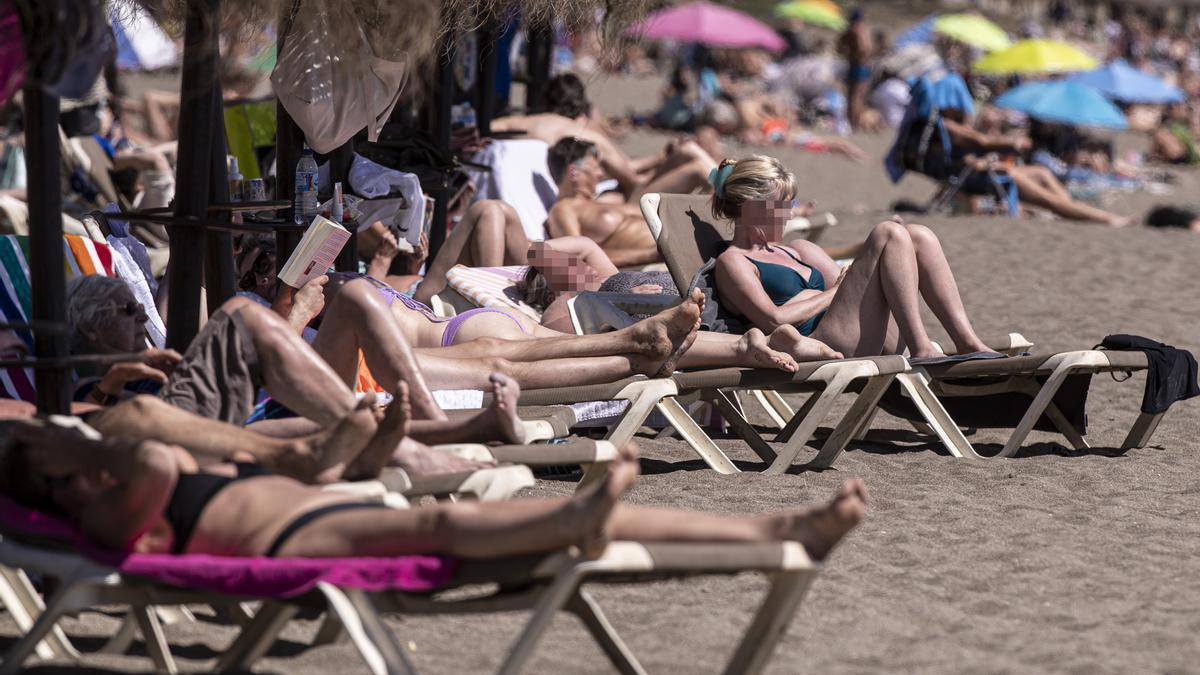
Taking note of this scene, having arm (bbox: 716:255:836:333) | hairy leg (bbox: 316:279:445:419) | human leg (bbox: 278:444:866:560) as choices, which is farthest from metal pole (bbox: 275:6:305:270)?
human leg (bbox: 278:444:866:560)

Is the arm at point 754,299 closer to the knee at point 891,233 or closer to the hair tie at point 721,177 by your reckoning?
the hair tie at point 721,177

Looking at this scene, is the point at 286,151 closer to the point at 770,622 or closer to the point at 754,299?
the point at 754,299

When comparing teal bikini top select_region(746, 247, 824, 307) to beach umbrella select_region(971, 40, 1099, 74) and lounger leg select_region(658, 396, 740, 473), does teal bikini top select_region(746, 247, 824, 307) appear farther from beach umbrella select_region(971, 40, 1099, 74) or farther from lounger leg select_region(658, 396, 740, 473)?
beach umbrella select_region(971, 40, 1099, 74)

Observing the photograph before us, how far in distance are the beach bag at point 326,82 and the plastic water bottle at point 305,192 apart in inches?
5.6

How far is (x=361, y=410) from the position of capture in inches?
134

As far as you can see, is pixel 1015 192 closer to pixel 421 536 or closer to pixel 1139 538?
pixel 1139 538

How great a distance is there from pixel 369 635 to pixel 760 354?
8.60 feet

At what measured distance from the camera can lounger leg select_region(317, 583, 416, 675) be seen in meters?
2.81

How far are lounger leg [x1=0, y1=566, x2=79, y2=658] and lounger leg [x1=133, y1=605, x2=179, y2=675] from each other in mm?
162

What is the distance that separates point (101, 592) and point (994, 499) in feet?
9.82

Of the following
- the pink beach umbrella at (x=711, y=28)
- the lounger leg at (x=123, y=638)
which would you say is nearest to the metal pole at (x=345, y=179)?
the lounger leg at (x=123, y=638)

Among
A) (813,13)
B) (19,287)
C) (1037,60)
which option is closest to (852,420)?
(19,287)

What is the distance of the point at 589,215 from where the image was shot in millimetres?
8023

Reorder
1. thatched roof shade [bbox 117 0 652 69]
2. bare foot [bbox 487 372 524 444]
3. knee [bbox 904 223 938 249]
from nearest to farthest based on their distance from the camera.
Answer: bare foot [bbox 487 372 524 444]
thatched roof shade [bbox 117 0 652 69]
knee [bbox 904 223 938 249]
